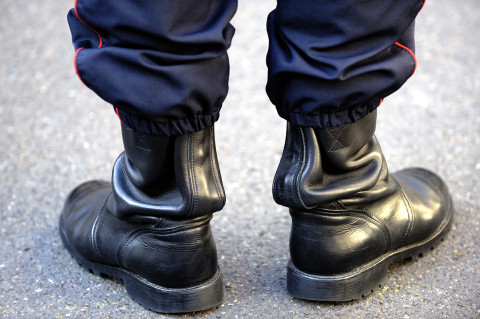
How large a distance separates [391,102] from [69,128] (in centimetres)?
115

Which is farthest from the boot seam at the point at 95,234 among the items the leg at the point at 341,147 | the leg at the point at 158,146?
the leg at the point at 341,147

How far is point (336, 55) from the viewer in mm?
1047

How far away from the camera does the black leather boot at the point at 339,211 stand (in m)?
1.16

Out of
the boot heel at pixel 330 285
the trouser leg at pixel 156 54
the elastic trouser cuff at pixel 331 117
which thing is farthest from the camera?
the boot heel at pixel 330 285

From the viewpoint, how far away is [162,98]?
1.01 metres

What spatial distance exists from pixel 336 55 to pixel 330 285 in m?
0.46

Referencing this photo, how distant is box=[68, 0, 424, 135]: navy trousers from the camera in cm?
98

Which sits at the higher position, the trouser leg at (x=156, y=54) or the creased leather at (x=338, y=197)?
the trouser leg at (x=156, y=54)

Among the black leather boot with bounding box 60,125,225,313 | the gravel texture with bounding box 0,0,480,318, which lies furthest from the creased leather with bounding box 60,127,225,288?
the gravel texture with bounding box 0,0,480,318

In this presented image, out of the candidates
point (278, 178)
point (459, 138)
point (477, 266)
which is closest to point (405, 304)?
point (477, 266)

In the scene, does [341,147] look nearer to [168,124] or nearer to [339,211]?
[339,211]

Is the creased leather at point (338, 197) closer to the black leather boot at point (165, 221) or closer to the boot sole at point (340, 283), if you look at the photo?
Answer: the boot sole at point (340, 283)

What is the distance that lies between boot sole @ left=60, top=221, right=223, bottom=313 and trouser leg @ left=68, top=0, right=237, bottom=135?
1.13ft

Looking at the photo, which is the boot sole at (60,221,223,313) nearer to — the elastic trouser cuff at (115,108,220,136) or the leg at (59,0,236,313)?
the leg at (59,0,236,313)
